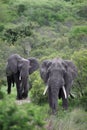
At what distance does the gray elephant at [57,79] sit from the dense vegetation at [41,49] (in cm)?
37

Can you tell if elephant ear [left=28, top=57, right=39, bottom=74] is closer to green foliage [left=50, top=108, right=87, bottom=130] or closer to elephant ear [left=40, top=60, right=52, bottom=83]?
elephant ear [left=40, top=60, right=52, bottom=83]

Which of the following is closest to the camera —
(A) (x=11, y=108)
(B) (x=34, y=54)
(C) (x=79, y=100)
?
(A) (x=11, y=108)

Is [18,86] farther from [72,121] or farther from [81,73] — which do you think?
[72,121]

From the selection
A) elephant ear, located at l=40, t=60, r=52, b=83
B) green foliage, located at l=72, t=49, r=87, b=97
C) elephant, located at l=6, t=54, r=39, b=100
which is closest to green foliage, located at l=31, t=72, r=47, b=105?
green foliage, located at l=72, t=49, r=87, b=97

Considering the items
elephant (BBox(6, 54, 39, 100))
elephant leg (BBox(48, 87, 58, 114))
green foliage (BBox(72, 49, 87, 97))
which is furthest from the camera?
elephant (BBox(6, 54, 39, 100))

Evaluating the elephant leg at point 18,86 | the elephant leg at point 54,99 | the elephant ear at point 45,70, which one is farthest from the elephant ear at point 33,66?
the elephant leg at point 54,99

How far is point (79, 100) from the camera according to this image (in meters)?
12.1

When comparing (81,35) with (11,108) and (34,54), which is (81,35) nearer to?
(34,54)

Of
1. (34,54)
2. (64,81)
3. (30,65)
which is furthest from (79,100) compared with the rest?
(34,54)

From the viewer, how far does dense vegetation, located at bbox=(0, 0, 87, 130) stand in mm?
6242

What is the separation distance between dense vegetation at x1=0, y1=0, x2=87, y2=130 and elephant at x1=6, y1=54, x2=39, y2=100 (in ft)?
1.56

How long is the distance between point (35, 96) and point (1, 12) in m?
32.2

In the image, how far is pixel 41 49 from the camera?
31.2 m

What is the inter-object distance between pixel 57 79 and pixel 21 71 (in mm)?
4830
